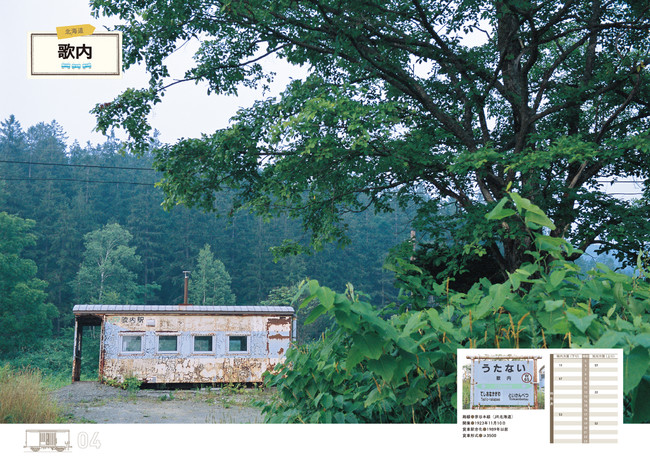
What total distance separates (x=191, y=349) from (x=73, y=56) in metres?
14.4

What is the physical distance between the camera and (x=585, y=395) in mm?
1935

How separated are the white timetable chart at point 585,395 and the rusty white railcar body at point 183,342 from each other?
571 inches

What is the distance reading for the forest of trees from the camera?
1366 inches

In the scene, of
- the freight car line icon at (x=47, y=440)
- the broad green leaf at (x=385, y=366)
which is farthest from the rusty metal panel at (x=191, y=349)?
the broad green leaf at (x=385, y=366)

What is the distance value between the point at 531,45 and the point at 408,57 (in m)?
2.60

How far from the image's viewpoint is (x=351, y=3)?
929 cm

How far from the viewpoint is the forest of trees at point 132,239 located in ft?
114

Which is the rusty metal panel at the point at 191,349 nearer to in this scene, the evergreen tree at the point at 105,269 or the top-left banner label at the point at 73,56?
the top-left banner label at the point at 73,56

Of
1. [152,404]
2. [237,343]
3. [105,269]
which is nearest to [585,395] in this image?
[152,404]

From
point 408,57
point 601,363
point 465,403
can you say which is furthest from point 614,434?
point 408,57

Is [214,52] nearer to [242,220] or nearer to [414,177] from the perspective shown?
[414,177]

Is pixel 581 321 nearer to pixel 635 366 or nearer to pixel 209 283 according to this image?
pixel 635 366

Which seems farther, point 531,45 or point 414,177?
point 414,177

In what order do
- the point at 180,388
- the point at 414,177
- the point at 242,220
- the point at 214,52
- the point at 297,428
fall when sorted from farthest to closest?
the point at 242,220 → the point at 180,388 → the point at 214,52 → the point at 414,177 → the point at 297,428
